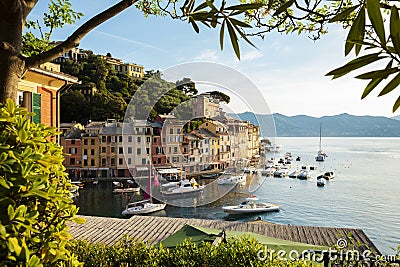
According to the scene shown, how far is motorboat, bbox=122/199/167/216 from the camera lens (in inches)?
669

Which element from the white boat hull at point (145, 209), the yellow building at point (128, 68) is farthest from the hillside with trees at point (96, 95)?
the white boat hull at point (145, 209)

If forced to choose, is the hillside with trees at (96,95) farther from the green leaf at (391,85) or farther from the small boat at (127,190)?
the green leaf at (391,85)

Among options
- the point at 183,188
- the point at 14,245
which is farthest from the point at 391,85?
the point at 183,188

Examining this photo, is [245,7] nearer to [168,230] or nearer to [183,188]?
[168,230]

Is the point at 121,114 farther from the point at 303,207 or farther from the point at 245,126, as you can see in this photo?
the point at 245,126

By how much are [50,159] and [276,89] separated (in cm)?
1017

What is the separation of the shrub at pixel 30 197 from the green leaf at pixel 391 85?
0.71 m

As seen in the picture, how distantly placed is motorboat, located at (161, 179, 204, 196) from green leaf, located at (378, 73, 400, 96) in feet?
53.4

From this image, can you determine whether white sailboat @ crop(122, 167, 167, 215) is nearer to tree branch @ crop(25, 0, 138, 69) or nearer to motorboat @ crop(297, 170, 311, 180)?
motorboat @ crop(297, 170, 311, 180)

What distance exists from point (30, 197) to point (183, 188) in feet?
53.2

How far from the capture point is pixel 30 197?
2.59 feet

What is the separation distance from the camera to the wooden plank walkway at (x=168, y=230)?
6.27 metres

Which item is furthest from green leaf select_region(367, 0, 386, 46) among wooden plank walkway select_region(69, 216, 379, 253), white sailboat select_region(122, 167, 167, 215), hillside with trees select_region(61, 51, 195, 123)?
hillside with trees select_region(61, 51, 195, 123)

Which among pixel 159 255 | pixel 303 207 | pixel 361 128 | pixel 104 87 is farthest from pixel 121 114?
pixel 361 128
